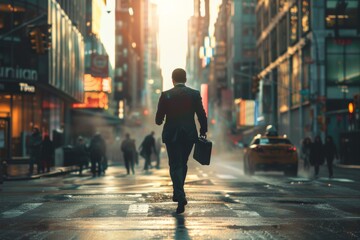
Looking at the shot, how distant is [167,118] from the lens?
10.1m

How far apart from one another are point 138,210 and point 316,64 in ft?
138

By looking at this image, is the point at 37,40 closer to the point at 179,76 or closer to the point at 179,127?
the point at 179,76

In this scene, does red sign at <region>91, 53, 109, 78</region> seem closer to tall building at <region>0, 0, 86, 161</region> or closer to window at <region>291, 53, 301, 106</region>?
tall building at <region>0, 0, 86, 161</region>

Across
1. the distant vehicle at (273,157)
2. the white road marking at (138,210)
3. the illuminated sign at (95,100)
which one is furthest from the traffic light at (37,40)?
the illuminated sign at (95,100)

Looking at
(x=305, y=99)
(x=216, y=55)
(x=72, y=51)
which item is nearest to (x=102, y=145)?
(x=72, y=51)

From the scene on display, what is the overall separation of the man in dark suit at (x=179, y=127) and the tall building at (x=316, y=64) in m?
37.5

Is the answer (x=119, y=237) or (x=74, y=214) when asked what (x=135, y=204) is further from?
(x=119, y=237)

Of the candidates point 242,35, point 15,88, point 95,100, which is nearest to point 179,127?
point 15,88

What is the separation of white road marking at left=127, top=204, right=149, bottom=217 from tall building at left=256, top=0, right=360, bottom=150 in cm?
3705

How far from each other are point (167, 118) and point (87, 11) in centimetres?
5994

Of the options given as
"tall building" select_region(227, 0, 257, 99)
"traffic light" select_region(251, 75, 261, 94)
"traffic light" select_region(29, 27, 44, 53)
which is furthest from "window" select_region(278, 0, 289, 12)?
Result: "traffic light" select_region(29, 27, 44, 53)

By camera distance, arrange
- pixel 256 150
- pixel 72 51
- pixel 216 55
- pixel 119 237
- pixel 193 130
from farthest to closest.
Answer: pixel 216 55, pixel 72 51, pixel 256 150, pixel 193 130, pixel 119 237

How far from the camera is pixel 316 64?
50844 millimetres

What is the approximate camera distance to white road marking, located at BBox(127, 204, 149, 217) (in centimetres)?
972
